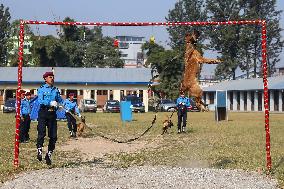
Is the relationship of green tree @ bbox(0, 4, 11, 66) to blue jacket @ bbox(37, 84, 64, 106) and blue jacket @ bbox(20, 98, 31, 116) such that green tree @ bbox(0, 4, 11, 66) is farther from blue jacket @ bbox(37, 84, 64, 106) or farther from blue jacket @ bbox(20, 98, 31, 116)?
blue jacket @ bbox(37, 84, 64, 106)

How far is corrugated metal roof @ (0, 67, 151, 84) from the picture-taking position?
65750mm

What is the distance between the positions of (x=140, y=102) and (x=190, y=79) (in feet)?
165

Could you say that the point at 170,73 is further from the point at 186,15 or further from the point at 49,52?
the point at 49,52

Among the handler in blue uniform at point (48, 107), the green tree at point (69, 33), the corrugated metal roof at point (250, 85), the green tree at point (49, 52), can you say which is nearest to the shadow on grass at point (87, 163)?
the handler in blue uniform at point (48, 107)

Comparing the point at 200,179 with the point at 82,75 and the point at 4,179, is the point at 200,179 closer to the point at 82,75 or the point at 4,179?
the point at 4,179

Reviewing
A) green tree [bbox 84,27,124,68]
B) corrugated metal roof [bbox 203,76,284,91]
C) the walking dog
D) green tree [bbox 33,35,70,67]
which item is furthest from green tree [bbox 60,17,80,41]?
the walking dog

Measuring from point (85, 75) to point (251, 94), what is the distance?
22394 mm

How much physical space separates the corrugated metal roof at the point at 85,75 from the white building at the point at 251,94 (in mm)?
8960

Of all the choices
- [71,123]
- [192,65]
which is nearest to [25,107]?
[71,123]

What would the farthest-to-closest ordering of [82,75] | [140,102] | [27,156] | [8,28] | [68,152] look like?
[8,28] → [82,75] → [140,102] → [68,152] → [27,156]

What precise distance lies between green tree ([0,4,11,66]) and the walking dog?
3190 inches

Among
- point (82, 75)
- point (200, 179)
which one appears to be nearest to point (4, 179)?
point (200, 179)

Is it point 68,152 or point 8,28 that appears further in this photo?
point 8,28

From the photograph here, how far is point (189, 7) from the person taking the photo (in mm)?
38469
